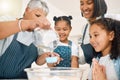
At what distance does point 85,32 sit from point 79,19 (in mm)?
97

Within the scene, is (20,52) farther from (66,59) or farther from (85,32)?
(85,32)

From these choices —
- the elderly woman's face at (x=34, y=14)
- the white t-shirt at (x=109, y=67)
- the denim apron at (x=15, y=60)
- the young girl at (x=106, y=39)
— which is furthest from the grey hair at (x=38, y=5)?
the white t-shirt at (x=109, y=67)

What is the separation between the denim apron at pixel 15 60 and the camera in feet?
4.48

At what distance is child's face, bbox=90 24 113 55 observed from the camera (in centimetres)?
129

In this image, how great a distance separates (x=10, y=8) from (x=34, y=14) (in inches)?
7.4

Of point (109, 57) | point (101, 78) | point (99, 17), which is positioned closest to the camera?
point (101, 78)

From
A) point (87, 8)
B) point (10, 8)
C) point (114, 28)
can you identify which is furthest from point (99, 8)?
point (10, 8)

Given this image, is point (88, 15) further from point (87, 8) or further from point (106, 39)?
point (106, 39)

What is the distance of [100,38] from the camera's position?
51.0 inches

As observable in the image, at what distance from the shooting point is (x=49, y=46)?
1.45 m

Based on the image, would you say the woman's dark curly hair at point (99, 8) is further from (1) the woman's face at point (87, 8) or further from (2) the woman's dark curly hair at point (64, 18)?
(2) the woman's dark curly hair at point (64, 18)

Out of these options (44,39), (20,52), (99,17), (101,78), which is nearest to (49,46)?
(44,39)

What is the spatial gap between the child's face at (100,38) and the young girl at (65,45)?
7.0 inches

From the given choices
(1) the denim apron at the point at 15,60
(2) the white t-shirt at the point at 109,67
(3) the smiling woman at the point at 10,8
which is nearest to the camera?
(2) the white t-shirt at the point at 109,67
